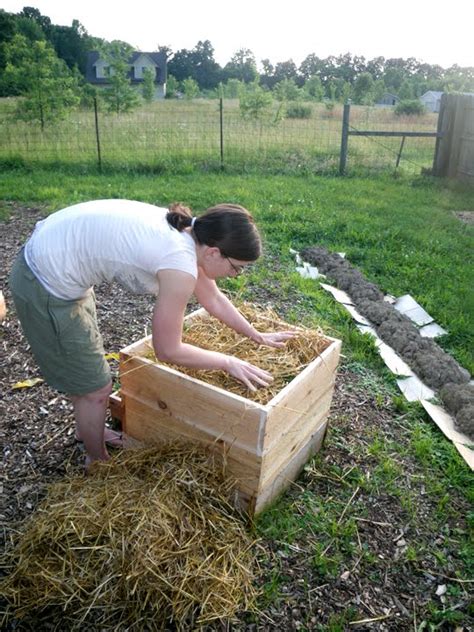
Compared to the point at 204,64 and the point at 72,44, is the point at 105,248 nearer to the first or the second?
the point at 72,44

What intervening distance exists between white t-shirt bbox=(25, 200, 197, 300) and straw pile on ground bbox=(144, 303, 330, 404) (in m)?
0.60

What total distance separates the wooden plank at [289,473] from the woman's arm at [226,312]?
0.61 meters

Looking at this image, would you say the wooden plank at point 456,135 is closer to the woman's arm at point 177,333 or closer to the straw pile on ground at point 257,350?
the straw pile on ground at point 257,350

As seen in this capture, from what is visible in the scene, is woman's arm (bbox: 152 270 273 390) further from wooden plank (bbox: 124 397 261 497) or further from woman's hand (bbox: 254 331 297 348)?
woman's hand (bbox: 254 331 297 348)

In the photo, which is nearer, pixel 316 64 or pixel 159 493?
pixel 159 493

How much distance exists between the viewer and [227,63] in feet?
280

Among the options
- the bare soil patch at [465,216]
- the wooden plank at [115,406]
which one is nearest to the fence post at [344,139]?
the bare soil patch at [465,216]

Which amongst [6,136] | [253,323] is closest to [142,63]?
[6,136]

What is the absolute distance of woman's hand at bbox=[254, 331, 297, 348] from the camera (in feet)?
9.40

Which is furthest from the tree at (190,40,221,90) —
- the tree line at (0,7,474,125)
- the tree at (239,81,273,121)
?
the tree at (239,81,273,121)

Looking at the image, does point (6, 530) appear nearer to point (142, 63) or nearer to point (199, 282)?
point (199, 282)

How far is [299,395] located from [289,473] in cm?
53

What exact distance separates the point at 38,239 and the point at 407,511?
2.34 metres

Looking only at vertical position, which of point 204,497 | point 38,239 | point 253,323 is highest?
point 38,239
